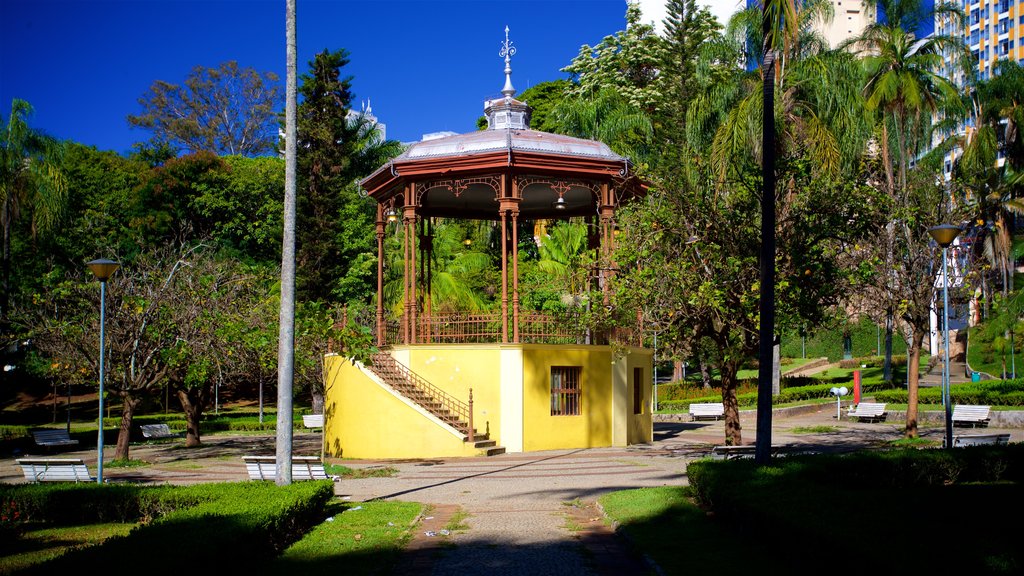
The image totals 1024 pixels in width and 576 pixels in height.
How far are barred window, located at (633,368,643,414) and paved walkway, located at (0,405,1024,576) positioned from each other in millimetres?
1294

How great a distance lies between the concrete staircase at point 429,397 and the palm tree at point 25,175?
658 inches

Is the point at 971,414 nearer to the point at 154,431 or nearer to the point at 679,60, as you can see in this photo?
the point at 679,60

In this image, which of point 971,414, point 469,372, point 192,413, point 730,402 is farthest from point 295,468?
point 971,414

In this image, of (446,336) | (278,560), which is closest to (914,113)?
(446,336)

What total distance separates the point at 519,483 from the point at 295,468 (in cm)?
418

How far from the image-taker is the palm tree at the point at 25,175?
3322 cm

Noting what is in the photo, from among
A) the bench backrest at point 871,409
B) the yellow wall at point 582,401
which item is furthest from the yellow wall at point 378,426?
the bench backrest at point 871,409

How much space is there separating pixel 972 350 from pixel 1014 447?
46288 millimetres

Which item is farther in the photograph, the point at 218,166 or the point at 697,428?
the point at 218,166

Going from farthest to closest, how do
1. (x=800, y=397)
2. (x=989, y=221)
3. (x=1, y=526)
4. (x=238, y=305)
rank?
(x=989, y=221)
(x=800, y=397)
(x=238, y=305)
(x=1, y=526)

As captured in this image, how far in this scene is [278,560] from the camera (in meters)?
9.88

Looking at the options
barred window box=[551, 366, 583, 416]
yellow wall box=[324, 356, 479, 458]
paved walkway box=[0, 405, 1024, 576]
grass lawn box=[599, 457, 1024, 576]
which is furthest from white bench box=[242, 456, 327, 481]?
barred window box=[551, 366, 583, 416]

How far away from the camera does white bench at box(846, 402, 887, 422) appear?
32.6 m

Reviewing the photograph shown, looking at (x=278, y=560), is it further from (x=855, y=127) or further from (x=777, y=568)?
(x=855, y=127)
